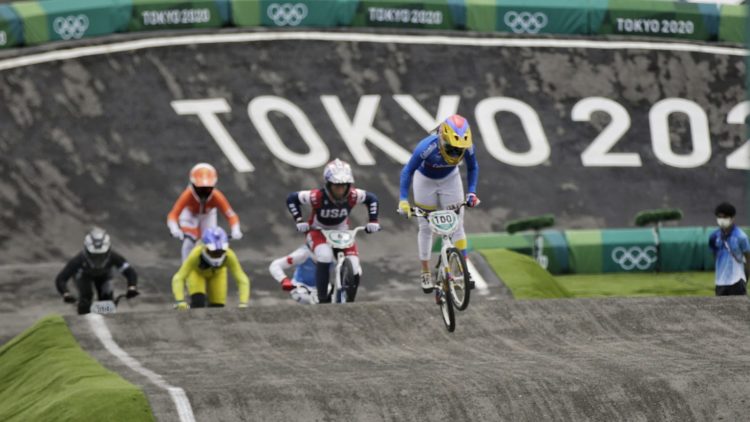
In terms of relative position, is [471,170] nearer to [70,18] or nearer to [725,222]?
[725,222]

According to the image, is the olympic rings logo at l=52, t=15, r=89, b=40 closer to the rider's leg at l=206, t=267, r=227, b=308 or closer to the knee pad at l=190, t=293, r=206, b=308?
the rider's leg at l=206, t=267, r=227, b=308

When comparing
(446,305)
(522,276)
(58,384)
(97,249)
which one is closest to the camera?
(58,384)

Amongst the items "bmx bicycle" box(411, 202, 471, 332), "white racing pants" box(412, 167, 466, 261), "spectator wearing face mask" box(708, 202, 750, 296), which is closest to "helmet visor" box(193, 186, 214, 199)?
"white racing pants" box(412, 167, 466, 261)

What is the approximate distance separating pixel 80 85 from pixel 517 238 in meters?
10.8

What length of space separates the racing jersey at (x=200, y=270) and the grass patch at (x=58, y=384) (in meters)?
2.16

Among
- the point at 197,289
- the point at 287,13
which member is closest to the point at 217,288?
the point at 197,289

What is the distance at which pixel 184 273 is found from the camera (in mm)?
18609

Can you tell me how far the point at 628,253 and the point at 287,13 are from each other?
10.8 metres

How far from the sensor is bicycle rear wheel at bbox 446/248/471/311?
49.2ft

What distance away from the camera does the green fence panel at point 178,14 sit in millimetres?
31547

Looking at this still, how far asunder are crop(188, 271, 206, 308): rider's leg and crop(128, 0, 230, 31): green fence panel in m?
13.9

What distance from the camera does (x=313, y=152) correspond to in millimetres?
29766

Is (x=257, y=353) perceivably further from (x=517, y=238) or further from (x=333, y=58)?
(x=333, y=58)

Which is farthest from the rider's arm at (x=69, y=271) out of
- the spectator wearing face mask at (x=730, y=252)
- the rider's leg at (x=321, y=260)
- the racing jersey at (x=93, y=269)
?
the spectator wearing face mask at (x=730, y=252)
